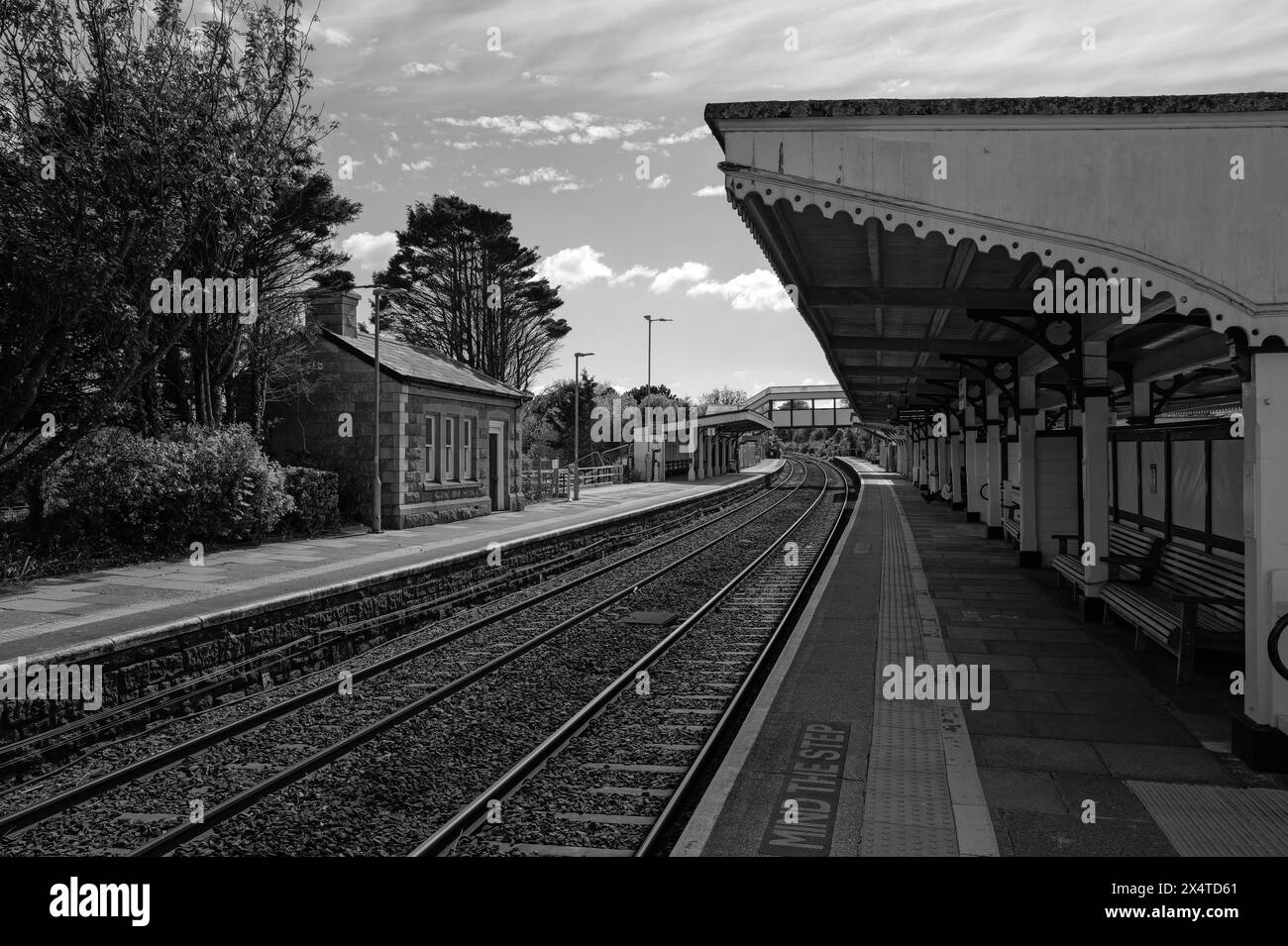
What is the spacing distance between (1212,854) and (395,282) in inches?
1611

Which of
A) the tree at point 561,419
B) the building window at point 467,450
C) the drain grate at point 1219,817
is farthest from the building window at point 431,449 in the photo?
the tree at point 561,419

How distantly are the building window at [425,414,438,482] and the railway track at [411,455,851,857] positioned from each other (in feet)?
41.4

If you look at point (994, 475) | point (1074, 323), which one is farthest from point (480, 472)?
point (1074, 323)

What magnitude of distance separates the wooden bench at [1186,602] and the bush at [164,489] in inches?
530

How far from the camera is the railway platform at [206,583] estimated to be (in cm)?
895

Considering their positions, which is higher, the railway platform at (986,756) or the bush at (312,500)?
the bush at (312,500)

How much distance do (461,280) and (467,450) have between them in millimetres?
20859

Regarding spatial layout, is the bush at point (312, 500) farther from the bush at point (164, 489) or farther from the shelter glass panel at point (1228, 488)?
the shelter glass panel at point (1228, 488)

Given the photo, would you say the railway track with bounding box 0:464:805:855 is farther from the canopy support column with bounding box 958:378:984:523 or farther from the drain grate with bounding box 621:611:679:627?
the canopy support column with bounding box 958:378:984:523

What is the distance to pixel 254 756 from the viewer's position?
660 centimetres

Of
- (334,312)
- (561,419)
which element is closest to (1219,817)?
(334,312)

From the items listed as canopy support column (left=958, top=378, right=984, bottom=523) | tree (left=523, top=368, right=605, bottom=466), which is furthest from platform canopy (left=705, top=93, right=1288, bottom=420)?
tree (left=523, top=368, right=605, bottom=466)

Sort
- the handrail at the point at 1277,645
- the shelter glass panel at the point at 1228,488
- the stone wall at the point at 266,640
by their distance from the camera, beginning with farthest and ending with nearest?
the stone wall at the point at 266,640 → the shelter glass panel at the point at 1228,488 → the handrail at the point at 1277,645
